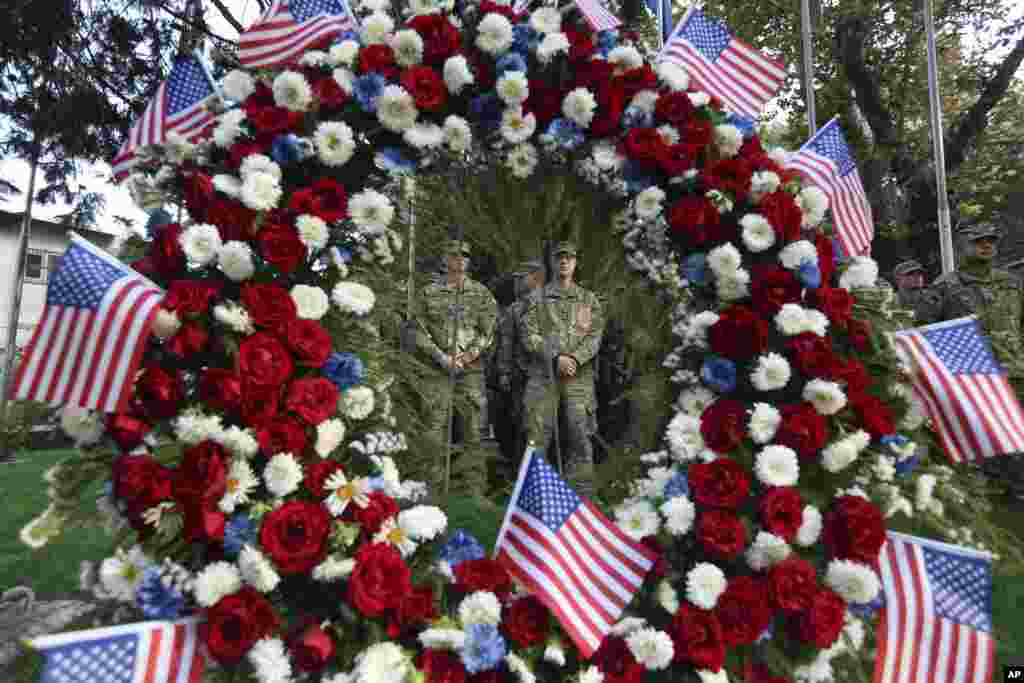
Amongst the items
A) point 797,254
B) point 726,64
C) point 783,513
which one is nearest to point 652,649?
point 783,513

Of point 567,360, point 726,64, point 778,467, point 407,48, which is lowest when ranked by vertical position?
point 778,467

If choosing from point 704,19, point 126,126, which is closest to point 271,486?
point 704,19

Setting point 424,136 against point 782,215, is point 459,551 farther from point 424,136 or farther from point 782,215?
point 782,215

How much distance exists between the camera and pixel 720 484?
2.19 meters

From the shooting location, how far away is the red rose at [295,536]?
5.94ft

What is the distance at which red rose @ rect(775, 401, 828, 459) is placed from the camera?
2252 mm

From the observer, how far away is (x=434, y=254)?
3031mm

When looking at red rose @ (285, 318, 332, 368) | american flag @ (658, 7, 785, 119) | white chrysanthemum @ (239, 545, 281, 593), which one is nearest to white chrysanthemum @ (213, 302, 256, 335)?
red rose @ (285, 318, 332, 368)

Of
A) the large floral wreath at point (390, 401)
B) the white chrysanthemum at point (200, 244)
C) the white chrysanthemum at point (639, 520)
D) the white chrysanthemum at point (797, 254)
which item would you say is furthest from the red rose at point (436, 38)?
the white chrysanthemum at point (639, 520)

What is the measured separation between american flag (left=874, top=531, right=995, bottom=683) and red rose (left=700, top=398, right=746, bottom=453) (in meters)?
0.67

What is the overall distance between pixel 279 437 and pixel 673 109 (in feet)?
6.58

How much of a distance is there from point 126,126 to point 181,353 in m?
5.64

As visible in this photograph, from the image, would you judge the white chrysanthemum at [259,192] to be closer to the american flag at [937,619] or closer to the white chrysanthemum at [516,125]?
the white chrysanthemum at [516,125]

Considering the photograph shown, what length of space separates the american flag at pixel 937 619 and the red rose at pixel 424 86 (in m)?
2.34
